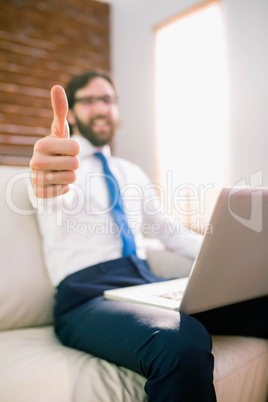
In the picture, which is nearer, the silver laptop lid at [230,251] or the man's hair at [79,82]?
the silver laptop lid at [230,251]

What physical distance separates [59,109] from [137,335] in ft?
1.62

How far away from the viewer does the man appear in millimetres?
766

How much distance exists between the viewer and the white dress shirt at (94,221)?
120 cm

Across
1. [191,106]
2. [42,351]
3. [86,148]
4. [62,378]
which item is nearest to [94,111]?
[86,148]

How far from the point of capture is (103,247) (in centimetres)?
126

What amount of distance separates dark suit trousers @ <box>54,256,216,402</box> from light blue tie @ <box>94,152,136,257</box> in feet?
0.30

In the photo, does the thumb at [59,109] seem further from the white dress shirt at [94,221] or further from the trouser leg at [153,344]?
the trouser leg at [153,344]

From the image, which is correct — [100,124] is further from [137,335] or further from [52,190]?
[137,335]

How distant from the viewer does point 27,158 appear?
3348mm

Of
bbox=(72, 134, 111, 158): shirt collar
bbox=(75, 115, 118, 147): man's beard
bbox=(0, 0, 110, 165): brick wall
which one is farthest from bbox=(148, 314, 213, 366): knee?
bbox=(0, 0, 110, 165): brick wall

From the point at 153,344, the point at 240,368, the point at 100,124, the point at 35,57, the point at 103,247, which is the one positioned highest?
the point at 35,57

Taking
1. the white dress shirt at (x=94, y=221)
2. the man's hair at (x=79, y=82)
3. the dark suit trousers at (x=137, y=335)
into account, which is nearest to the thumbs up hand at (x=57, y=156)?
the white dress shirt at (x=94, y=221)

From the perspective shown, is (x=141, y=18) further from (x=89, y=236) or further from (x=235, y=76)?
(x=89, y=236)

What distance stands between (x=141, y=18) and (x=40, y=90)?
112 cm
